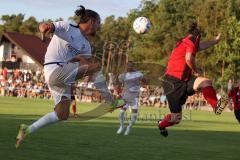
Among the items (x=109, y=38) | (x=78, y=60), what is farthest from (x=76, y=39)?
(x=109, y=38)

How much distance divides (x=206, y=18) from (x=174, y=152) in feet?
168

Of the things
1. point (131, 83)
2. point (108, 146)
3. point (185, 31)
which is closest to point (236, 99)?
point (108, 146)

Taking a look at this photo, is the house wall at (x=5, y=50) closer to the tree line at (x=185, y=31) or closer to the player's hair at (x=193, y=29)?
the tree line at (x=185, y=31)

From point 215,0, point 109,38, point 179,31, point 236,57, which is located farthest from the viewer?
point 109,38

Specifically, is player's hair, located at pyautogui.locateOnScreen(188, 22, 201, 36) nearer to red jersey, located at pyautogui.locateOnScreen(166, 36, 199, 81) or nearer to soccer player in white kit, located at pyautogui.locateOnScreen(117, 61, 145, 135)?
red jersey, located at pyautogui.locateOnScreen(166, 36, 199, 81)

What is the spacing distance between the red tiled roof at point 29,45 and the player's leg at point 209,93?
6697 cm

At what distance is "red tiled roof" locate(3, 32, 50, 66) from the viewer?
79.8 meters

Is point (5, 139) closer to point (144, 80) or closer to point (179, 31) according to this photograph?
point (144, 80)

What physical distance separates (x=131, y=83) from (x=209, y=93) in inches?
195

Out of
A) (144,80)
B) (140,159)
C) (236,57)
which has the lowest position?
(140,159)

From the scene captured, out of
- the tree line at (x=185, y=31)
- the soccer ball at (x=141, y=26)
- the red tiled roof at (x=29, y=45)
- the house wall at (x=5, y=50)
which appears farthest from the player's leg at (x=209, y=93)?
the house wall at (x=5, y=50)

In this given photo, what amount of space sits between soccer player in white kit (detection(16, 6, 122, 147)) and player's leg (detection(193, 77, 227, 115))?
2.90m

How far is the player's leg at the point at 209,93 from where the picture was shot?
1251cm

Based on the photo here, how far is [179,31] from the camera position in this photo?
Answer: 7088 cm
